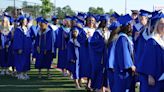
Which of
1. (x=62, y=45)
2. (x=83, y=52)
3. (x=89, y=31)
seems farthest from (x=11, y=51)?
(x=89, y=31)

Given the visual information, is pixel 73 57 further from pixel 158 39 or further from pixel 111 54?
pixel 158 39

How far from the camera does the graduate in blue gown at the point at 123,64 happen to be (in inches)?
296

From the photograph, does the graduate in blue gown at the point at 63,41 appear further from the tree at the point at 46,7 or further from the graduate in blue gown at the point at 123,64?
the tree at the point at 46,7

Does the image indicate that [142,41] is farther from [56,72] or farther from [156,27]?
[56,72]

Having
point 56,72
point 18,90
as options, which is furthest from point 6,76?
point 18,90

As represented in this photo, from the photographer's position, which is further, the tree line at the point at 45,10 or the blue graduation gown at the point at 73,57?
the tree line at the point at 45,10

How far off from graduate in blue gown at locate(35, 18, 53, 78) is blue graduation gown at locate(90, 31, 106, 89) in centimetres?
326

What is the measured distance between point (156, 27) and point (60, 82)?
609 centimetres

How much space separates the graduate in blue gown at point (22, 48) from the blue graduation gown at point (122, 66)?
5672 millimetres

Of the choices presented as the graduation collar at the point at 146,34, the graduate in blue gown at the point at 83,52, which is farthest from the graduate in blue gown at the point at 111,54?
the graduate in blue gown at the point at 83,52

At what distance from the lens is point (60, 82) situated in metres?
12.2

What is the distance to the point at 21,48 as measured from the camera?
1296cm

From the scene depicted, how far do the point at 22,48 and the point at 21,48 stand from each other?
0.03 meters

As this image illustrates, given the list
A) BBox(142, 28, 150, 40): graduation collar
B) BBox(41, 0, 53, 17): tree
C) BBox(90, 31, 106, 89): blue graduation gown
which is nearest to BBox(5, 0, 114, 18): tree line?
BBox(41, 0, 53, 17): tree
